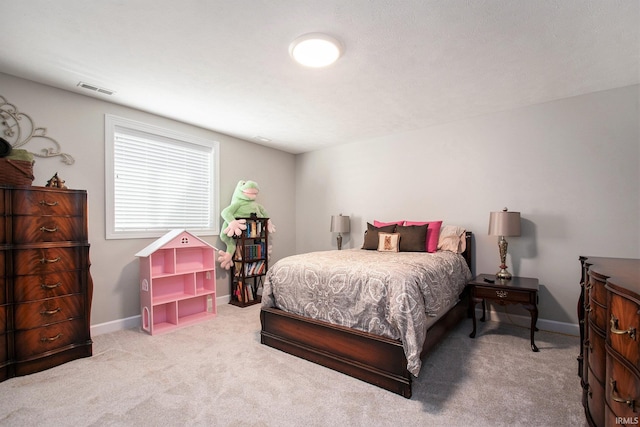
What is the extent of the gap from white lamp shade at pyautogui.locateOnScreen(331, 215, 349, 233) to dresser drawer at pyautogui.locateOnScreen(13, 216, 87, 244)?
297 centimetres

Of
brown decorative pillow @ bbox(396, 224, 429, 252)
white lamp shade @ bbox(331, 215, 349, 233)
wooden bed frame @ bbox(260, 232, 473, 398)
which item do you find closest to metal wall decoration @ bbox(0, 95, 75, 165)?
wooden bed frame @ bbox(260, 232, 473, 398)

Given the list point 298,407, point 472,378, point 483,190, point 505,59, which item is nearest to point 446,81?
point 505,59

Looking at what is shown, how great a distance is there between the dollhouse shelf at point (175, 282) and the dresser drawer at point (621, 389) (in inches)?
Answer: 134

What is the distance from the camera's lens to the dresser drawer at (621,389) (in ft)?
3.21

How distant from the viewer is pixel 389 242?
3.54 metres

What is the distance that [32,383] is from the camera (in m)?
2.11

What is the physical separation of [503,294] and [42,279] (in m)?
3.86

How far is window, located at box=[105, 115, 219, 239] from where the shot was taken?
322 centimetres

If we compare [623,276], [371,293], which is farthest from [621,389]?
[371,293]

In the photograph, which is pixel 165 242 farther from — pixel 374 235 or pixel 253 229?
pixel 374 235

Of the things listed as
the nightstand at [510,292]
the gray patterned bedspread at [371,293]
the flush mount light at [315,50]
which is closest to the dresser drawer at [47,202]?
the gray patterned bedspread at [371,293]

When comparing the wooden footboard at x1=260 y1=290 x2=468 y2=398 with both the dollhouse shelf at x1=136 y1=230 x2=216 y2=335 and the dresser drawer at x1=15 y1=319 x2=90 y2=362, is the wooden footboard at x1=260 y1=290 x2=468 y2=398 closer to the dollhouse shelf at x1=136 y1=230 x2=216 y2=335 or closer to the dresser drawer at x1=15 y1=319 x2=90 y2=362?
the dollhouse shelf at x1=136 y1=230 x2=216 y2=335

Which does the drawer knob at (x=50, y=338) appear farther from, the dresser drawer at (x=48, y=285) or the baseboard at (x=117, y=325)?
the baseboard at (x=117, y=325)

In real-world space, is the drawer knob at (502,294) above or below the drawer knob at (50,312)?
above
